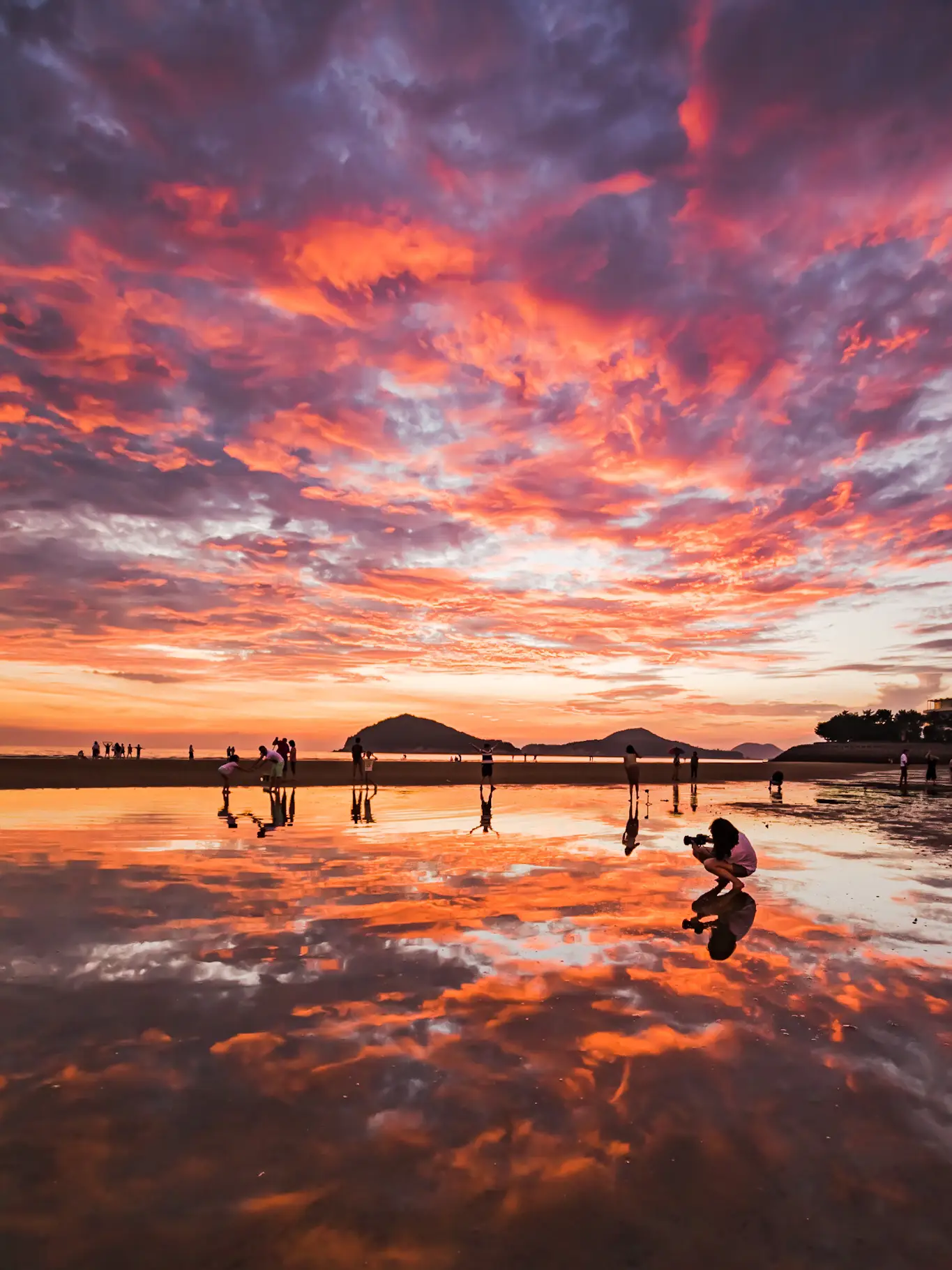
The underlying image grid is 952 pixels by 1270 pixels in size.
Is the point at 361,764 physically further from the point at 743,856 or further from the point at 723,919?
the point at 723,919

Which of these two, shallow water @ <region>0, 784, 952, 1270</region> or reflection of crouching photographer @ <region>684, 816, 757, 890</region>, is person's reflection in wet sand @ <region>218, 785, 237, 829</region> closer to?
shallow water @ <region>0, 784, 952, 1270</region>

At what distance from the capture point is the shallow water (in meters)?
4.16

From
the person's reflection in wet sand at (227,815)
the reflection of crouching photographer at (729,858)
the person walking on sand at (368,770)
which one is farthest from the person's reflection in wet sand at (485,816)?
the reflection of crouching photographer at (729,858)

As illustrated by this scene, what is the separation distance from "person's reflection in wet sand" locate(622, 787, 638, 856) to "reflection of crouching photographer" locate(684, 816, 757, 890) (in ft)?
13.8

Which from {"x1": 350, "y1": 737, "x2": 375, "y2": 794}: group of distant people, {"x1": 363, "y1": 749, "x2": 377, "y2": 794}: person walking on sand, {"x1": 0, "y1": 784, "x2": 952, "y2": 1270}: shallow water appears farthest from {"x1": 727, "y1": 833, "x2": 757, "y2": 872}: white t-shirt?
{"x1": 363, "y1": 749, "x2": 377, "y2": 794}: person walking on sand

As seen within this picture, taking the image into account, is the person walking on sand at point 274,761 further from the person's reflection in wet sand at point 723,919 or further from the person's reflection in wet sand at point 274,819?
the person's reflection in wet sand at point 723,919

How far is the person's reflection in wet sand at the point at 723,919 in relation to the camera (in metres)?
10.3

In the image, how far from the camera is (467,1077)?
19.7 ft

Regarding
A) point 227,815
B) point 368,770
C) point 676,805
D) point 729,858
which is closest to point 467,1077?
point 729,858

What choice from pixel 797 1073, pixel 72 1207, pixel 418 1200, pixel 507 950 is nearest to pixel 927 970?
pixel 797 1073

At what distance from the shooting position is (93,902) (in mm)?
12203

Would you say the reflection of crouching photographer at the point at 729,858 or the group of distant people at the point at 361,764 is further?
the group of distant people at the point at 361,764

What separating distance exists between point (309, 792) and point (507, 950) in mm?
32737

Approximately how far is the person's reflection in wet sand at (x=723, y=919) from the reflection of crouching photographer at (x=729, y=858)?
1.07 feet
